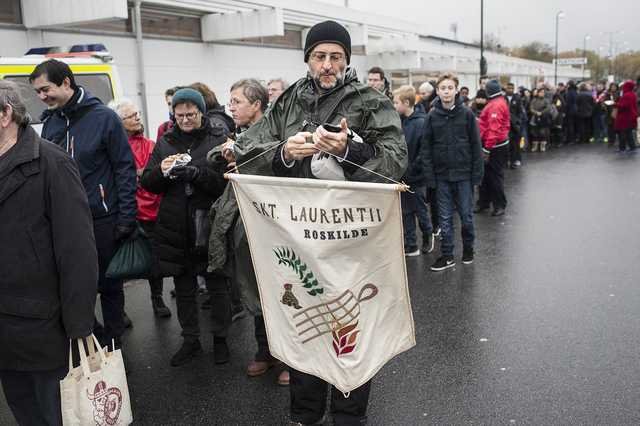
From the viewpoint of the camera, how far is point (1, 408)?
3.96m

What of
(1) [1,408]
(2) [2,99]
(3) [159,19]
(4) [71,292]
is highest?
(3) [159,19]

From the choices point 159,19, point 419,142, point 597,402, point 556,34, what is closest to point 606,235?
point 419,142

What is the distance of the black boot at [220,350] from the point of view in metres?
4.47

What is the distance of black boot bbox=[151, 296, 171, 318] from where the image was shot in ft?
18.4

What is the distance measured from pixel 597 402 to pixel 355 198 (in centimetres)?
217

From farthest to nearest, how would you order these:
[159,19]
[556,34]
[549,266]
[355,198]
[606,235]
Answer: [556,34], [159,19], [606,235], [549,266], [355,198]

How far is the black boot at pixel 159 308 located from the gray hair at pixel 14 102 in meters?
3.13

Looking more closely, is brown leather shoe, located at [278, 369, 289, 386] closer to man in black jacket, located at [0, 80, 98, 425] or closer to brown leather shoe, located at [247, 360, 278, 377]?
brown leather shoe, located at [247, 360, 278, 377]

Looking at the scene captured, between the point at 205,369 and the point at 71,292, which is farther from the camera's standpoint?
the point at 205,369

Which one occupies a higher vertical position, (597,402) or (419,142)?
(419,142)

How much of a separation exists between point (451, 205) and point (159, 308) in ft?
10.8

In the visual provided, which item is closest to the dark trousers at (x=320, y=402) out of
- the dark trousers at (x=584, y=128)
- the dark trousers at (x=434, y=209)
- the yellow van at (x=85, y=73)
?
the yellow van at (x=85, y=73)

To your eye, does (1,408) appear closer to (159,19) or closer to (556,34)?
(159,19)

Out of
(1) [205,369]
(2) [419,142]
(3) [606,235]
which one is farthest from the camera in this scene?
(3) [606,235]
